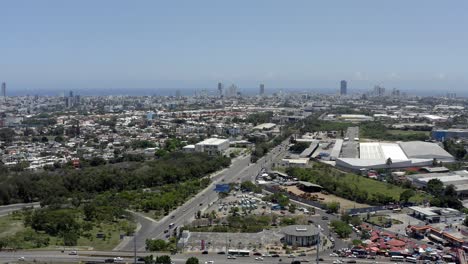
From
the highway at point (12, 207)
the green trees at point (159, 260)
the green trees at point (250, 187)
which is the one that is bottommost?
the highway at point (12, 207)

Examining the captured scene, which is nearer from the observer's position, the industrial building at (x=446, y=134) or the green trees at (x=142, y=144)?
the green trees at (x=142, y=144)

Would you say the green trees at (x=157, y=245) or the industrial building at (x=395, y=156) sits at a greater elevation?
the industrial building at (x=395, y=156)

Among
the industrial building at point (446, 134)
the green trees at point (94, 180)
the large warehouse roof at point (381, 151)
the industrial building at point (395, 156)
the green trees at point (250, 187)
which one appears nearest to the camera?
the green trees at point (94, 180)

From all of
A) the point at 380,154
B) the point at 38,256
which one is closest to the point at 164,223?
the point at 38,256

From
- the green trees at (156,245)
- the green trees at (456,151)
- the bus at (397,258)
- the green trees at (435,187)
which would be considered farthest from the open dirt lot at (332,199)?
the green trees at (456,151)

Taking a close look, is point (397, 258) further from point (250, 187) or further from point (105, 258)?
point (250, 187)

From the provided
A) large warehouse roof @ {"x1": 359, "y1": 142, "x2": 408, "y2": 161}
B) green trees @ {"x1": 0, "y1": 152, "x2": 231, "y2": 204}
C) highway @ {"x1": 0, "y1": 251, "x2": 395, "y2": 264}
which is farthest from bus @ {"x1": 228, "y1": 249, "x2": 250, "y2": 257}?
large warehouse roof @ {"x1": 359, "y1": 142, "x2": 408, "y2": 161}

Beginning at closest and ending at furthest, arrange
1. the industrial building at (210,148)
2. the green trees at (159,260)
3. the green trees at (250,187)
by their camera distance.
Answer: the green trees at (159,260)
the green trees at (250,187)
the industrial building at (210,148)

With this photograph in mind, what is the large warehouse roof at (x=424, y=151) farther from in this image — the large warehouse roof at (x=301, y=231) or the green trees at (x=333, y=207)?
the large warehouse roof at (x=301, y=231)
